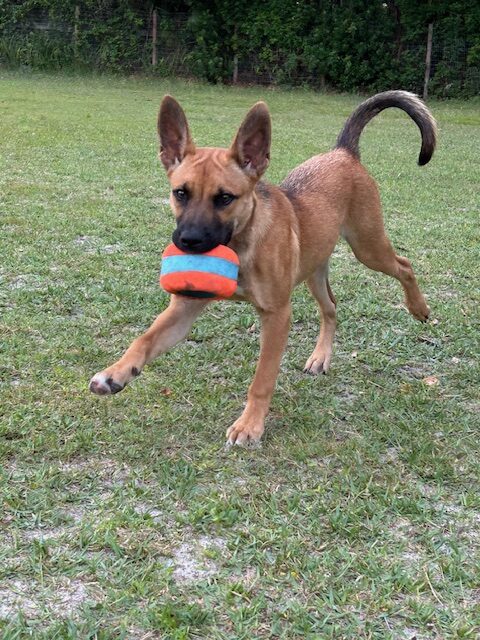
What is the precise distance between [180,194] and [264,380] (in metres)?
1.02

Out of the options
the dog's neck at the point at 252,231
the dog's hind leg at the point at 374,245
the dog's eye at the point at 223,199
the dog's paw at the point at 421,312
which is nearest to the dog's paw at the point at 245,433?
the dog's neck at the point at 252,231

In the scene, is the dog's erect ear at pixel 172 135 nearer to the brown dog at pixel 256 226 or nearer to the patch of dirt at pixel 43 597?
the brown dog at pixel 256 226

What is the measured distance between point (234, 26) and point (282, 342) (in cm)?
2600

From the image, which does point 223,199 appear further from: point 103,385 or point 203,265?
point 103,385

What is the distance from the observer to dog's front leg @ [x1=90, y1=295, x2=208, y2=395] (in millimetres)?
3186

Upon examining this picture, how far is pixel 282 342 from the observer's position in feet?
11.6

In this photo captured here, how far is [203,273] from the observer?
309 cm

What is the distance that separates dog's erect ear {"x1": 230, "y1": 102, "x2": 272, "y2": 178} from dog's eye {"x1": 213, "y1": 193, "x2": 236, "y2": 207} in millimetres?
284

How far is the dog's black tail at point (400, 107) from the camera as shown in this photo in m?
4.63

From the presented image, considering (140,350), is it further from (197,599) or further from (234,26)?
(234,26)

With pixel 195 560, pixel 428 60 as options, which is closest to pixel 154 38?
pixel 428 60

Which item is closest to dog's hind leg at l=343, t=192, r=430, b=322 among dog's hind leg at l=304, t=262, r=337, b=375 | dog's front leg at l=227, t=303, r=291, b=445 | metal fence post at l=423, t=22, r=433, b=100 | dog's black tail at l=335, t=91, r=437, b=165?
dog's hind leg at l=304, t=262, r=337, b=375

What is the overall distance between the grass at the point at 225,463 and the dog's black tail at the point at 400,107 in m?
1.19

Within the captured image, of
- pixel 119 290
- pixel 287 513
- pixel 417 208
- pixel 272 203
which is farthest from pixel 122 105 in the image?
pixel 287 513
